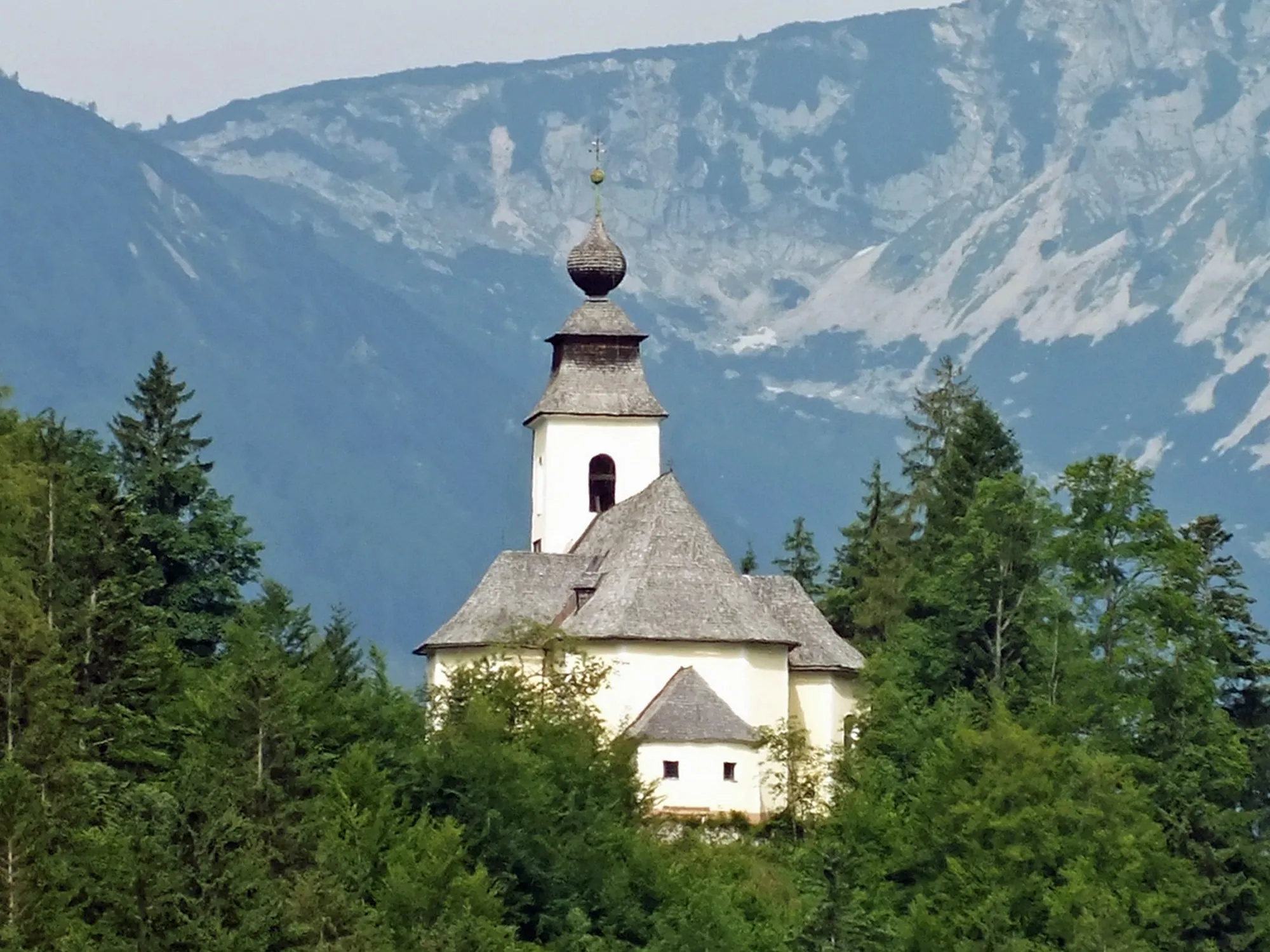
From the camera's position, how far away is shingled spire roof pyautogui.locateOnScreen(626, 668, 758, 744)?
66.1 m

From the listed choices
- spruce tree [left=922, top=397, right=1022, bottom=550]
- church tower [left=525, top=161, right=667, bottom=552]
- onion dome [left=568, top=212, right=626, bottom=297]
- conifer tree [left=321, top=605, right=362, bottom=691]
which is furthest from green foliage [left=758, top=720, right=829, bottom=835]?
onion dome [left=568, top=212, right=626, bottom=297]

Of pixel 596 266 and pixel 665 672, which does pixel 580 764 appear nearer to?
pixel 665 672

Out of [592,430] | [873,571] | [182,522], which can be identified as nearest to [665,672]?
[182,522]

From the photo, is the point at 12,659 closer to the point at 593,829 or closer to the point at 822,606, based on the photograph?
the point at 593,829

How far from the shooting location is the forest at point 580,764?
157 feet

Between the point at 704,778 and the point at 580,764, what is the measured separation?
4714mm

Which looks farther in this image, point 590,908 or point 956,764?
point 956,764

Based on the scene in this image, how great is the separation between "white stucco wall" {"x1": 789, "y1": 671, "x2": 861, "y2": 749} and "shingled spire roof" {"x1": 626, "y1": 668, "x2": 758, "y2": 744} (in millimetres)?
3427

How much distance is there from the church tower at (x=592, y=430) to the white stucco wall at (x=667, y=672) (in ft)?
33.0

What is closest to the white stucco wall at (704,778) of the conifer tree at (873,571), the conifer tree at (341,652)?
the conifer tree at (341,652)

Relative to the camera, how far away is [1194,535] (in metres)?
69.8

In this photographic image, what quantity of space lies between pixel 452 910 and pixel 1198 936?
1840cm

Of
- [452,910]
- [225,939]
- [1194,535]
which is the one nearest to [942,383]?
[1194,535]

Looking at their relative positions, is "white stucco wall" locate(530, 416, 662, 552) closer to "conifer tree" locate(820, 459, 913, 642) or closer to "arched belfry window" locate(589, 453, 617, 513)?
"arched belfry window" locate(589, 453, 617, 513)
